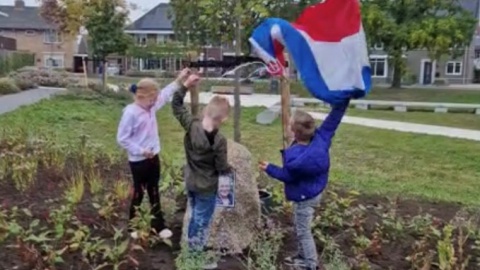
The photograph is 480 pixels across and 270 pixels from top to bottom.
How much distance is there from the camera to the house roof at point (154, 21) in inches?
2537

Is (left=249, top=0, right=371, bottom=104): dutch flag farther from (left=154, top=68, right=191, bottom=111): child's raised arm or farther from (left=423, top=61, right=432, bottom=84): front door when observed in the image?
(left=423, top=61, right=432, bottom=84): front door

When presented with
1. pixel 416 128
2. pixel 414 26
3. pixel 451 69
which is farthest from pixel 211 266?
pixel 451 69

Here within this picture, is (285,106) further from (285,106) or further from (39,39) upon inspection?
(39,39)

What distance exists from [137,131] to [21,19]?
2470 inches

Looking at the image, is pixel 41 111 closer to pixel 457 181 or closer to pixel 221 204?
pixel 457 181

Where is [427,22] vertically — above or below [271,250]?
above

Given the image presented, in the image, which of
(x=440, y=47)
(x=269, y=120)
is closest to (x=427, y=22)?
(x=440, y=47)

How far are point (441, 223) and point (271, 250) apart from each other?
2060 millimetres

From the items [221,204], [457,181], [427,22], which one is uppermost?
[427,22]

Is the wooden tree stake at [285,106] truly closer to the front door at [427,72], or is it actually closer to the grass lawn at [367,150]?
the grass lawn at [367,150]

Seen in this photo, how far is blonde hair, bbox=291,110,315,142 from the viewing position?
4.25m

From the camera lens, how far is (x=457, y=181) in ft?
28.5

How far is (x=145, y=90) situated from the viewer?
4.64 meters

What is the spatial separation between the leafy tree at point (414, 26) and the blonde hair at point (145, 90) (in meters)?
27.3
